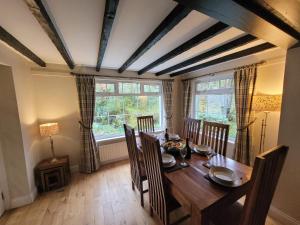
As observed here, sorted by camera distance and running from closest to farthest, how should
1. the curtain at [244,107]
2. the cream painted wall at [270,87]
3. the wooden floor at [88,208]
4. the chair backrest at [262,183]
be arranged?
the chair backrest at [262,183]
the wooden floor at [88,208]
the cream painted wall at [270,87]
the curtain at [244,107]

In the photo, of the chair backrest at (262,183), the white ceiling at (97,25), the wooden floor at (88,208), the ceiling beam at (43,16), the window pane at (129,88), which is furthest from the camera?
the window pane at (129,88)

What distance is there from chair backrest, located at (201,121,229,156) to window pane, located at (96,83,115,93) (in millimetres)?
→ 2212

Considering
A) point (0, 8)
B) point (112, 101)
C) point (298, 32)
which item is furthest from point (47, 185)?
point (298, 32)

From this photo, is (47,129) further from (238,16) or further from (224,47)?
(224,47)

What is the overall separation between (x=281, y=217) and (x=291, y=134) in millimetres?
1025

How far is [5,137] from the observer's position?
184cm

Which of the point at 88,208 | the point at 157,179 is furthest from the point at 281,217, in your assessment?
the point at 88,208

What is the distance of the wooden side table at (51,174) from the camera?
2205mm

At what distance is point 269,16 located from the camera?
0.98 meters

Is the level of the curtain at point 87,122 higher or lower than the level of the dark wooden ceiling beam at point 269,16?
lower

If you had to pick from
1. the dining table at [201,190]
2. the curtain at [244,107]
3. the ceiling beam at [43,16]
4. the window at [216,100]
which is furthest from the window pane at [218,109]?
the ceiling beam at [43,16]

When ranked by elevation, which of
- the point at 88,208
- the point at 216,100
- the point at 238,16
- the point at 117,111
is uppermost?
the point at 238,16

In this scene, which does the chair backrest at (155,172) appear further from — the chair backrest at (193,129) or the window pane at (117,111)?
the window pane at (117,111)

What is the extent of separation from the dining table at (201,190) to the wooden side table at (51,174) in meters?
2.03
